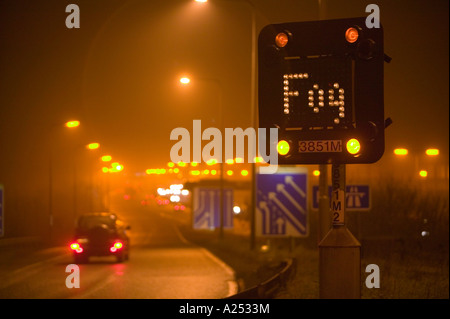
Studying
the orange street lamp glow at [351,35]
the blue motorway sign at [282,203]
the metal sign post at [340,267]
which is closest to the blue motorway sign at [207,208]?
the blue motorway sign at [282,203]

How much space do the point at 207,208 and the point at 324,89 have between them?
2886cm

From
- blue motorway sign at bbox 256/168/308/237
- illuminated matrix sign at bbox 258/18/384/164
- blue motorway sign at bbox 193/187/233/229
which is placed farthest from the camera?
blue motorway sign at bbox 193/187/233/229

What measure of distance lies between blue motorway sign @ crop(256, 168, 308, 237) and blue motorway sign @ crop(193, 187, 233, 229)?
16.1m

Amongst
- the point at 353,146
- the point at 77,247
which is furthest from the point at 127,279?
the point at 353,146

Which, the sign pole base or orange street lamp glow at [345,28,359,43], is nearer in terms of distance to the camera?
the sign pole base

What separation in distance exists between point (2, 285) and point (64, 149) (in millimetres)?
49923

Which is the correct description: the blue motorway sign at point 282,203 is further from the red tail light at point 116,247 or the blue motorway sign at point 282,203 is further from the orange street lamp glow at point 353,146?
the red tail light at point 116,247

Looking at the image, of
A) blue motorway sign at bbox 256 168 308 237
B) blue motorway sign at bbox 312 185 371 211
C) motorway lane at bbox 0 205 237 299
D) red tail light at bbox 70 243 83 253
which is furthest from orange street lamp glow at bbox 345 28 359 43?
red tail light at bbox 70 243 83 253

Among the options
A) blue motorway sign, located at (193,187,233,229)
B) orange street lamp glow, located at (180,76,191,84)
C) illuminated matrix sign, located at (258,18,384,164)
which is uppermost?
orange street lamp glow, located at (180,76,191,84)

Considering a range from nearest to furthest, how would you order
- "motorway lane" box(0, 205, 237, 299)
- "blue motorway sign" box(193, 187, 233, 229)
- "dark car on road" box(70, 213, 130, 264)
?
"motorway lane" box(0, 205, 237, 299), "dark car on road" box(70, 213, 130, 264), "blue motorway sign" box(193, 187, 233, 229)

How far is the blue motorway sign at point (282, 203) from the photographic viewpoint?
1673 cm

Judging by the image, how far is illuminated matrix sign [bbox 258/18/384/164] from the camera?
6352mm

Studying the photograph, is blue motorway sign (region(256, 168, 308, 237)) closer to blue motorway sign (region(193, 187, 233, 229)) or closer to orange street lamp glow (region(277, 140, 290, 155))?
orange street lamp glow (region(277, 140, 290, 155))

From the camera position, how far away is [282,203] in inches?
675
